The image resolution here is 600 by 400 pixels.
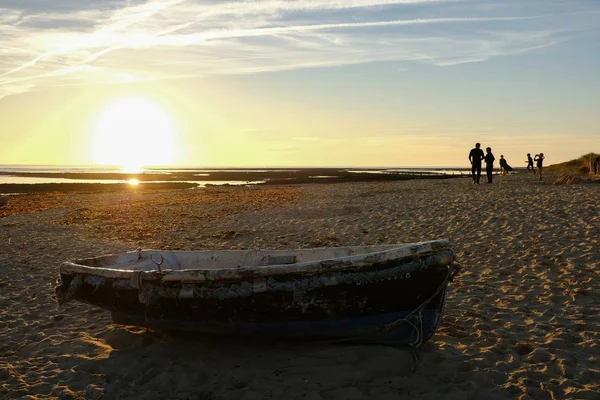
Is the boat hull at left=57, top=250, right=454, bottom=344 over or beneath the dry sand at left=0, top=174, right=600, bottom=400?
over

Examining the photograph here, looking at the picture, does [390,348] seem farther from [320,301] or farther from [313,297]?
[313,297]

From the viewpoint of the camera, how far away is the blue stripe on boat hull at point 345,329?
6.00 meters

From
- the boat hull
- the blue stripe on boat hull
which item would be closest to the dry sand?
the blue stripe on boat hull

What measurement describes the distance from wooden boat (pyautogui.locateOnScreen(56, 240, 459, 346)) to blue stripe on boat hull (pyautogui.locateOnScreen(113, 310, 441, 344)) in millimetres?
13

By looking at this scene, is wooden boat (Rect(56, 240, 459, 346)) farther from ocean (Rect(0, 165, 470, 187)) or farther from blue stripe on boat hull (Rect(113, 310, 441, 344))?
ocean (Rect(0, 165, 470, 187))

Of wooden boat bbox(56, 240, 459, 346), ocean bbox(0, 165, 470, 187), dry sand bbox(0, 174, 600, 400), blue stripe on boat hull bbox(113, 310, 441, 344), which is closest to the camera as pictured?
dry sand bbox(0, 174, 600, 400)

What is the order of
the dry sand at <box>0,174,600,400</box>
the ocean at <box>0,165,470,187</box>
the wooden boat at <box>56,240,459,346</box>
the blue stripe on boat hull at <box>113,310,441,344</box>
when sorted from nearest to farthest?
1. the dry sand at <box>0,174,600,400</box>
2. the wooden boat at <box>56,240,459,346</box>
3. the blue stripe on boat hull at <box>113,310,441,344</box>
4. the ocean at <box>0,165,470,187</box>

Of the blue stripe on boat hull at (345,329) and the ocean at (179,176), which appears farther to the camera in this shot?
the ocean at (179,176)

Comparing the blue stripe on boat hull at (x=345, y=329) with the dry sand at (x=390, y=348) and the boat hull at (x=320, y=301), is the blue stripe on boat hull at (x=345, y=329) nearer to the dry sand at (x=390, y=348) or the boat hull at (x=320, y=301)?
the boat hull at (x=320, y=301)

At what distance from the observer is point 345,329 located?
238 inches

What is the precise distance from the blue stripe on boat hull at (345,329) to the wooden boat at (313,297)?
1 cm

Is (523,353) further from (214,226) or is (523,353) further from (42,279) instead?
(214,226)

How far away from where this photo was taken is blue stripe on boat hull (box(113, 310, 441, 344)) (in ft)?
19.7

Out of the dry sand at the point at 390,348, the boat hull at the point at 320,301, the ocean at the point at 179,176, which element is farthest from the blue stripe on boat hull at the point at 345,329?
the ocean at the point at 179,176
